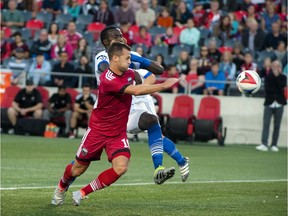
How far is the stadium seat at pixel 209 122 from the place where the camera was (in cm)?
2395

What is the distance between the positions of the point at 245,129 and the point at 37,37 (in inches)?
293

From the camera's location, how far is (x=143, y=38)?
2720 centimetres

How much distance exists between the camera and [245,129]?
25.4 meters

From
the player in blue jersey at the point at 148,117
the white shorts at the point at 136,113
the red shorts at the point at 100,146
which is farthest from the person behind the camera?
the white shorts at the point at 136,113

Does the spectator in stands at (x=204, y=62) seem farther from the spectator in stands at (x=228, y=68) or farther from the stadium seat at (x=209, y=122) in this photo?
the stadium seat at (x=209, y=122)

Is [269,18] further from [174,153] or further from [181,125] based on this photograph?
[174,153]

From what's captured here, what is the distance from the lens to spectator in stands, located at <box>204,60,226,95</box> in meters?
25.0

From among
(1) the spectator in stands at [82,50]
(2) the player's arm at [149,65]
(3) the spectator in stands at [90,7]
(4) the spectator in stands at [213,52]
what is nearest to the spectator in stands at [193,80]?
(4) the spectator in stands at [213,52]

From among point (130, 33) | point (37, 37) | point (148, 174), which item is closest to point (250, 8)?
point (130, 33)

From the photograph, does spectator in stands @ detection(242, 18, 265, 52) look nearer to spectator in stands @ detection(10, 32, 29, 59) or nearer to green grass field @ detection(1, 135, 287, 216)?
spectator in stands @ detection(10, 32, 29, 59)

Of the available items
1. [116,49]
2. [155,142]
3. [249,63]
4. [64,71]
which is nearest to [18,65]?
[64,71]

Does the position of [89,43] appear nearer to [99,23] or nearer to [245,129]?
[99,23]

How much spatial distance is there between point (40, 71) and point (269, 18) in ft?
24.7

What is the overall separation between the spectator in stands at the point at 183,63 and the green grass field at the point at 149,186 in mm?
4826
